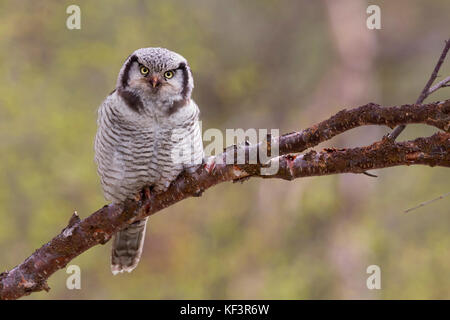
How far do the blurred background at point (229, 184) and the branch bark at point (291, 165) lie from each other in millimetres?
4012

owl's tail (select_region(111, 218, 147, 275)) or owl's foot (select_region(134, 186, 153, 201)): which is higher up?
owl's foot (select_region(134, 186, 153, 201))

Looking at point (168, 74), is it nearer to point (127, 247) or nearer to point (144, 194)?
point (144, 194)

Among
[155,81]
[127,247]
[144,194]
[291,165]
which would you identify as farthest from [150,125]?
[127,247]

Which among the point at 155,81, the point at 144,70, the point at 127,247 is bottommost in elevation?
the point at 127,247

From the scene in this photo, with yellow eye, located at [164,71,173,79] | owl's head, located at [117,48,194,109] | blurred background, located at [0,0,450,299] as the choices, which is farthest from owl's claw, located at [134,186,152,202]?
blurred background, located at [0,0,450,299]

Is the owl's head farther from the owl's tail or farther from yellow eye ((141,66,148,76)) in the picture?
the owl's tail

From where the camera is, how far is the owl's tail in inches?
160

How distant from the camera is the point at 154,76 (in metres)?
3.23

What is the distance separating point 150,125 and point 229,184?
504 centimetres

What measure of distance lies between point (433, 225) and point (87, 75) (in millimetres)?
5367
